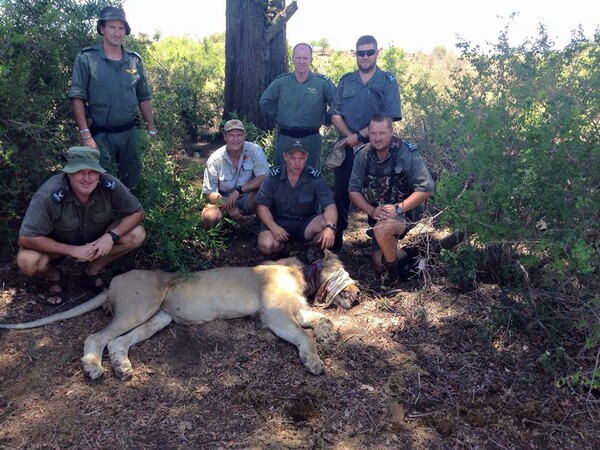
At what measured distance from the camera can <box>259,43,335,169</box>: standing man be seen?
20.5 ft

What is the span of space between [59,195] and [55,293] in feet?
3.18

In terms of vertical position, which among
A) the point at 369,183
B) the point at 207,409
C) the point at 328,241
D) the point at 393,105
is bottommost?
the point at 207,409

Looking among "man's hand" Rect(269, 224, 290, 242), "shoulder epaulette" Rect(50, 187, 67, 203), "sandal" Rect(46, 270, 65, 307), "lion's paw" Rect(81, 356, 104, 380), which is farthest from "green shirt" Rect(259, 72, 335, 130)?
"lion's paw" Rect(81, 356, 104, 380)

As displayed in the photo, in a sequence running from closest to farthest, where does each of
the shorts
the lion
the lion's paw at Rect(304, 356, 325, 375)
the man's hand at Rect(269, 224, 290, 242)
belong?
1. the lion's paw at Rect(304, 356, 325, 375)
2. the lion
3. the man's hand at Rect(269, 224, 290, 242)
4. the shorts

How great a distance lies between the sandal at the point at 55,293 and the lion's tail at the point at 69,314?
375 millimetres

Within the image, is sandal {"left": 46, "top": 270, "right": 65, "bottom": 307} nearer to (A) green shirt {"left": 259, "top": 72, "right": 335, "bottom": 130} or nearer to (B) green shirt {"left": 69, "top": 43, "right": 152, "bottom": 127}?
(B) green shirt {"left": 69, "top": 43, "right": 152, "bottom": 127}

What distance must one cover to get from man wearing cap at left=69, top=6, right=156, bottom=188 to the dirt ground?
1.44 m

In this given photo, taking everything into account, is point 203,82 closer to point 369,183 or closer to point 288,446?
point 369,183

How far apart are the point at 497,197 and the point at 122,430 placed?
10.4ft

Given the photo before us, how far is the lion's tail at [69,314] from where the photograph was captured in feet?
14.4

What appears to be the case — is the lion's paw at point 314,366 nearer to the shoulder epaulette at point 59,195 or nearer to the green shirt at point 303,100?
the shoulder epaulette at point 59,195

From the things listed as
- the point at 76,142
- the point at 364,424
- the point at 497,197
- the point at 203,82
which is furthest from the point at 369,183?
the point at 203,82

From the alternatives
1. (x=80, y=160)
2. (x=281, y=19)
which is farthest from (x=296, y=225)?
(x=281, y=19)

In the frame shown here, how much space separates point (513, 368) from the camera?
4.18 metres
